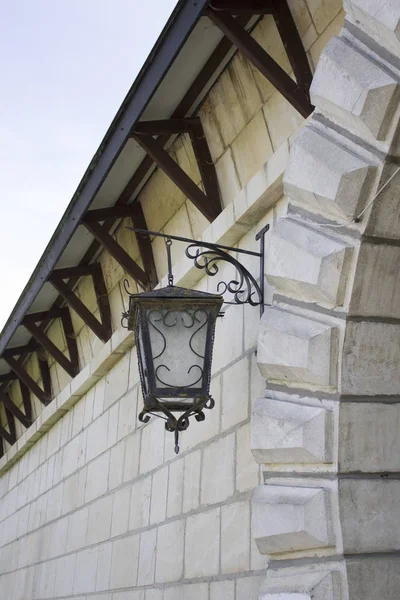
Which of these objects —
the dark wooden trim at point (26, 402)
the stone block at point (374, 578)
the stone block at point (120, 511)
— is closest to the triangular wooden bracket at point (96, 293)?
the stone block at point (120, 511)

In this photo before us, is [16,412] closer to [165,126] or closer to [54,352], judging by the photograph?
[54,352]

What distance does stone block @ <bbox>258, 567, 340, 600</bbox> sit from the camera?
2.86 meters

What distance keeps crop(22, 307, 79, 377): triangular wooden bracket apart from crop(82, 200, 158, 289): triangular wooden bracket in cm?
214

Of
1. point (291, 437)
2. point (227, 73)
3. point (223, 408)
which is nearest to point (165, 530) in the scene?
point (223, 408)

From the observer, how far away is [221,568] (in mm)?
3832

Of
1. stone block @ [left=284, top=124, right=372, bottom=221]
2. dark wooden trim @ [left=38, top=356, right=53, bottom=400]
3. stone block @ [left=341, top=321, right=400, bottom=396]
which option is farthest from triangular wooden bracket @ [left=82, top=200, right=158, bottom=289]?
dark wooden trim @ [left=38, top=356, right=53, bottom=400]

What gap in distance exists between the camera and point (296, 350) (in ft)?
10.4

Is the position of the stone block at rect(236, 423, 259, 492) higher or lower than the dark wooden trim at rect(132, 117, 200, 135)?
lower

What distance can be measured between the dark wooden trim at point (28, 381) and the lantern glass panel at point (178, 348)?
5.04 meters

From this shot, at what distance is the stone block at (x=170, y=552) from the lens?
434 centimetres

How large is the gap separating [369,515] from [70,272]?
4043 millimetres

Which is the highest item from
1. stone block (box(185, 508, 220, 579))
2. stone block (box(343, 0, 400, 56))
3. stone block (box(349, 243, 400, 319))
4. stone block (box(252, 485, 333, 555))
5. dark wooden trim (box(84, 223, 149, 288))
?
dark wooden trim (box(84, 223, 149, 288))

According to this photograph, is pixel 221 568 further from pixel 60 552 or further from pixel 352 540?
pixel 60 552

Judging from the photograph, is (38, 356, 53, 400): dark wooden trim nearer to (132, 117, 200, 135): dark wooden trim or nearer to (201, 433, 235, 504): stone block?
(132, 117, 200, 135): dark wooden trim
